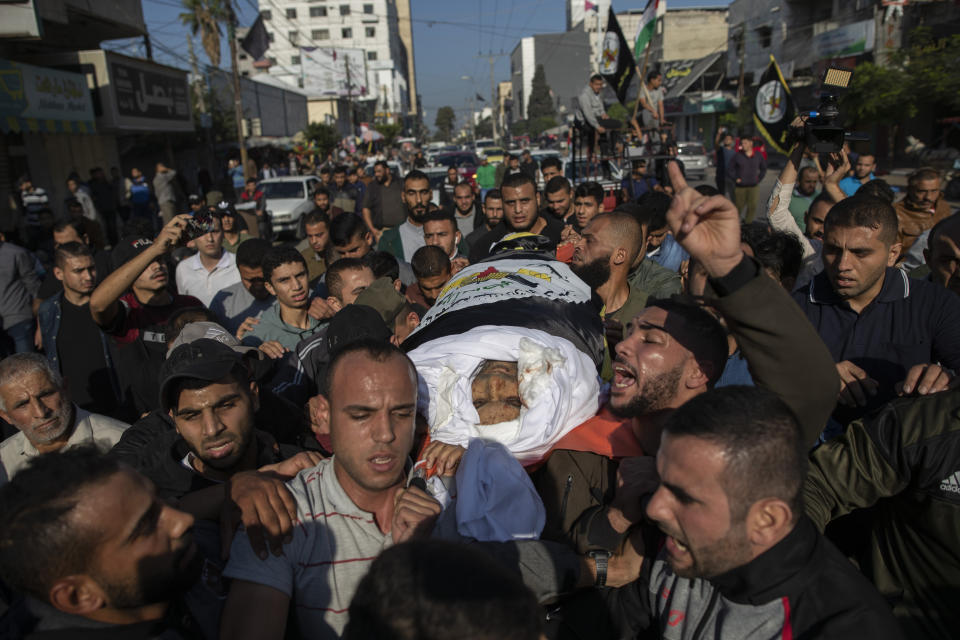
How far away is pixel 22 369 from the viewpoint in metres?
3.05

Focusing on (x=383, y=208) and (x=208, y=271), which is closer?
(x=208, y=271)

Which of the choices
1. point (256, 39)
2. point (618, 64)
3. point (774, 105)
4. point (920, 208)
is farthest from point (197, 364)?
point (256, 39)

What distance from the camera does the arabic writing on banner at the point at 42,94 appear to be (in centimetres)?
1238

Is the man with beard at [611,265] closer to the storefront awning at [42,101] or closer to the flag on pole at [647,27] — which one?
the flag on pole at [647,27]

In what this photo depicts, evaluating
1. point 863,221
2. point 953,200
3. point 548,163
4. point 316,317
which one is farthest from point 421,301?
point 953,200

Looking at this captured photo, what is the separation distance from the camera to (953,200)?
17.7m

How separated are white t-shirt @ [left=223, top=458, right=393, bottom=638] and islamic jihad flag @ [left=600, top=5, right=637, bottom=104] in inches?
355

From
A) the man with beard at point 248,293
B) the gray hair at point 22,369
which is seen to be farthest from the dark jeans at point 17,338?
the gray hair at point 22,369

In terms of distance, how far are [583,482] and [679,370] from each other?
1.83ft

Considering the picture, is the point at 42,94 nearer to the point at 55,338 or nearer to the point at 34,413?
the point at 55,338

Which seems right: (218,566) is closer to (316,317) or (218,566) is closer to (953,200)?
(316,317)

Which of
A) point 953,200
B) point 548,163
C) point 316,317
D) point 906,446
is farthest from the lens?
point 953,200

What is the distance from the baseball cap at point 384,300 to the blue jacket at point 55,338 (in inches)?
65.7

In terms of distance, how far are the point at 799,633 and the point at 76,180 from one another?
15.7 m
